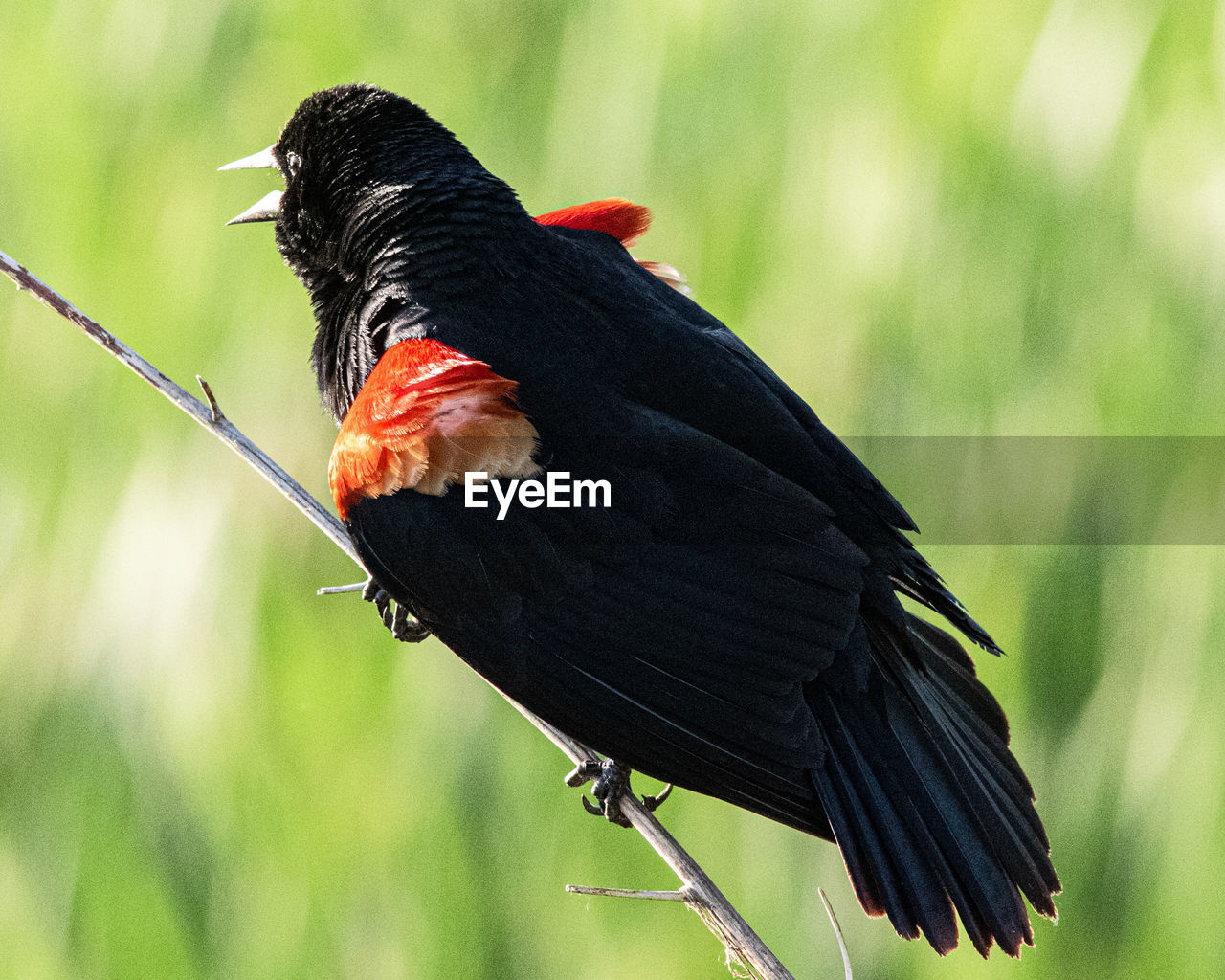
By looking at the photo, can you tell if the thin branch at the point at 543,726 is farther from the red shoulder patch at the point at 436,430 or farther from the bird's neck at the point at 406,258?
the bird's neck at the point at 406,258

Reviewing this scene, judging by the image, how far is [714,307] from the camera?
2.31m

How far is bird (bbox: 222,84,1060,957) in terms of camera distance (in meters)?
1.47

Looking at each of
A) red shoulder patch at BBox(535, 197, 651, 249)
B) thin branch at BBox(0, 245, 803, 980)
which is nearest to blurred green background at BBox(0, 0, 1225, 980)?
red shoulder patch at BBox(535, 197, 651, 249)

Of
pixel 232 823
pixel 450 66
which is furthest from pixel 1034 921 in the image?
pixel 450 66

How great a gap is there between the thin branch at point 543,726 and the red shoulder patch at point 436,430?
9 centimetres

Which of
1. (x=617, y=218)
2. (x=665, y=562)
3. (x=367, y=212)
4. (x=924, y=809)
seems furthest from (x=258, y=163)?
(x=924, y=809)

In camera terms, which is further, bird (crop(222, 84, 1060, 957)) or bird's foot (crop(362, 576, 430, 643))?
bird's foot (crop(362, 576, 430, 643))

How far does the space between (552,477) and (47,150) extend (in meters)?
1.68

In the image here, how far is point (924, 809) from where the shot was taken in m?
1.50

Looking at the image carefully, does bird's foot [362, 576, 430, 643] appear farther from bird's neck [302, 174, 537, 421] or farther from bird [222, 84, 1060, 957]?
bird's neck [302, 174, 537, 421]

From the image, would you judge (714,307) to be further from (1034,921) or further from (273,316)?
(1034,921)

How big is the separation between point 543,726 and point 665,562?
11.3 inches

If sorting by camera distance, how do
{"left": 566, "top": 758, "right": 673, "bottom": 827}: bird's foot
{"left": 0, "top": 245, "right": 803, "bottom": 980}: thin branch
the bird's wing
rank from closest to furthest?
1. {"left": 0, "top": 245, "right": 803, "bottom": 980}: thin branch
2. the bird's wing
3. {"left": 566, "top": 758, "right": 673, "bottom": 827}: bird's foot

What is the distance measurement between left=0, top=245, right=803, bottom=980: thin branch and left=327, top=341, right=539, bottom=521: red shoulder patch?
0.30ft
